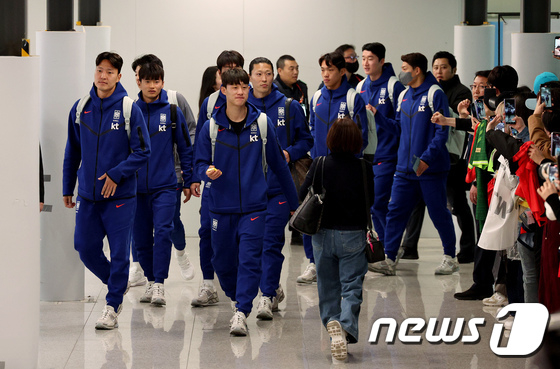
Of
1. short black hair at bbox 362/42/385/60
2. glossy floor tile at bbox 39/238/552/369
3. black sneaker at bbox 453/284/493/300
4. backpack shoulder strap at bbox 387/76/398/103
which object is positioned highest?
short black hair at bbox 362/42/385/60

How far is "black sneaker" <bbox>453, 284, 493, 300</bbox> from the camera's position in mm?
7902

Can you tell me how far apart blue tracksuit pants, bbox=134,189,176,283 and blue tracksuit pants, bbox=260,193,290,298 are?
877mm

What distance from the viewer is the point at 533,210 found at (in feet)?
19.0

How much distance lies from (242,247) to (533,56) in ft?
10.2

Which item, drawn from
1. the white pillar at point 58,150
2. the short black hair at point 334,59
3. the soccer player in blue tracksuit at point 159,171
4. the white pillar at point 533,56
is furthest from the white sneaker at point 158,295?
the white pillar at point 533,56

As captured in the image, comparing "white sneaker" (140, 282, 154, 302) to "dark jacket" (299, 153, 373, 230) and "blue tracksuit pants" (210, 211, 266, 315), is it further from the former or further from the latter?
"dark jacket" (299, 153, 373, 230)

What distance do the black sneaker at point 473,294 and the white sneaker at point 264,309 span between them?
1.77m

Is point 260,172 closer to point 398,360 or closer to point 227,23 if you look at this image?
point 398,360

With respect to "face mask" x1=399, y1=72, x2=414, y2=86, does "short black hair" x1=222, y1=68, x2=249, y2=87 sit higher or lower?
lower

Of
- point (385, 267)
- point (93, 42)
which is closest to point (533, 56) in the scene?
point (385, 267)

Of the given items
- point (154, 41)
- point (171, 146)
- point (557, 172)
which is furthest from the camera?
point (154, 41)

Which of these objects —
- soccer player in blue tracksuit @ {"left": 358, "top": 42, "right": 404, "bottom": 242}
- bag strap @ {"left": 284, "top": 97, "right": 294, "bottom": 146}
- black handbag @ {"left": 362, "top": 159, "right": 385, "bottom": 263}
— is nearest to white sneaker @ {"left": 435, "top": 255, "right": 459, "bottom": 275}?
soccer player in blue tracksuit @ {"left": 358, "top": 42, "right": 404, "bottom": 242}

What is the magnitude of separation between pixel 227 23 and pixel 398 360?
6.32m

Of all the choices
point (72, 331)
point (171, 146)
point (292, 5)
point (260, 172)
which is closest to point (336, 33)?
point (292, 5)
